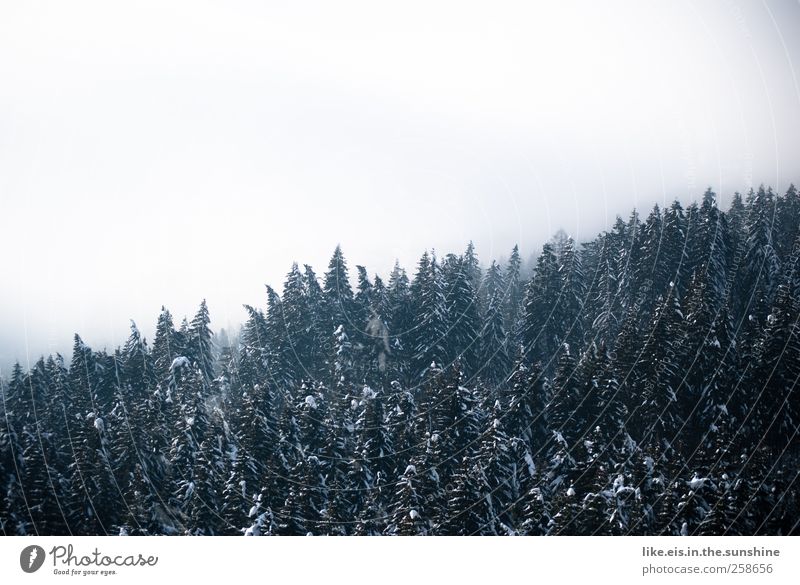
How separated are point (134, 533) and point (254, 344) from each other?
97.1 ft

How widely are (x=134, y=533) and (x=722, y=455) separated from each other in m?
35.3

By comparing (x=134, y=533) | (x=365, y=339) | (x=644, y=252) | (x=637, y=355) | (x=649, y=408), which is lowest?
(x=134, y=533)

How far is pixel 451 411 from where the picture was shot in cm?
4559

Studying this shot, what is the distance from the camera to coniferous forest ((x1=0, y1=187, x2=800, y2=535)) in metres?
38.4

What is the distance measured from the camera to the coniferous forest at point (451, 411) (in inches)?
1512

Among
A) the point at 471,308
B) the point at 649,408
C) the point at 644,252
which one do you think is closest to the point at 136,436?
the point at 471,308

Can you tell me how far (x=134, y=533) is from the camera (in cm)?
4059

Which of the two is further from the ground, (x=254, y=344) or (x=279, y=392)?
(x=254, y=344)

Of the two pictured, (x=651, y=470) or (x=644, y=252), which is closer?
(x=651, y=470)
